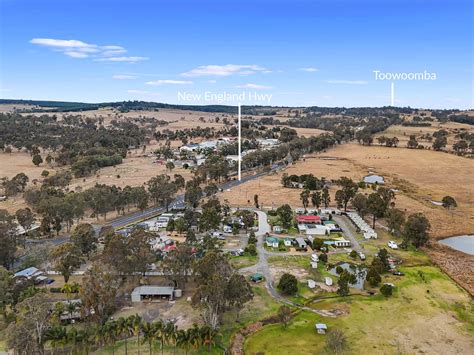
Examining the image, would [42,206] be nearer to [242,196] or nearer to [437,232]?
[242,196]

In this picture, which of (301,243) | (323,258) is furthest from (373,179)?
(323,258)

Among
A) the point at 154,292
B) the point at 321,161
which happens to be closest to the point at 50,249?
the point at 154,292

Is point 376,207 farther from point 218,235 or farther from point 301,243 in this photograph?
point 218,235

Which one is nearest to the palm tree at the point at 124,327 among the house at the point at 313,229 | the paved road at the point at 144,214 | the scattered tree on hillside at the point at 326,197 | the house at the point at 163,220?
the house at the point at 163,220

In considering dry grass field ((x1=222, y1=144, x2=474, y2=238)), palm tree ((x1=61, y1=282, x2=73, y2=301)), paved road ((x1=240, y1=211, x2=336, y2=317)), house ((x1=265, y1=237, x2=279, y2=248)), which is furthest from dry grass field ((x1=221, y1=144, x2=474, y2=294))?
palm tree ((x1=61, y1=282, x2=73, y2=301))

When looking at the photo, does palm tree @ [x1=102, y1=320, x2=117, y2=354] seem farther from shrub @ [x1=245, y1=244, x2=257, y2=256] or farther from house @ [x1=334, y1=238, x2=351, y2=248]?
house @ [x1=334, y1=238, x2=351, y2=248]
